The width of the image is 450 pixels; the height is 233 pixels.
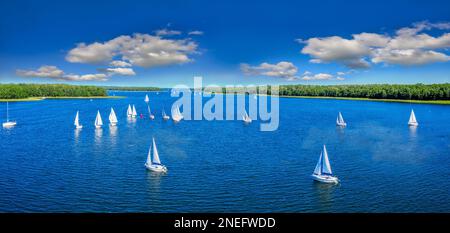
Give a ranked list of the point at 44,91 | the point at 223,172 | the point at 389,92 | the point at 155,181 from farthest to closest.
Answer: the point at 389,92 → the point at 44,91 → the point at 223,172 → the point at 155,181

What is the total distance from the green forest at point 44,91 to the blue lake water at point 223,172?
51924 mm

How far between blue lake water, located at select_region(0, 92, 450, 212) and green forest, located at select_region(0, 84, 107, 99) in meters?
51.9

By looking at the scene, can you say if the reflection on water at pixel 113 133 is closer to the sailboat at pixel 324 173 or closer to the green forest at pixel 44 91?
the sailboat at pixel 324 173

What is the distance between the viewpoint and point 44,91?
11706 centimetres

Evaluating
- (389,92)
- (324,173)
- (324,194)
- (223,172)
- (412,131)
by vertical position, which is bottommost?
(324,194)

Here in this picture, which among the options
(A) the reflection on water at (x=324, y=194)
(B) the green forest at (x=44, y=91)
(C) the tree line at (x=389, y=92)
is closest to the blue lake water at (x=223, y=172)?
(A) the reflection on water at (x=324, y=194)

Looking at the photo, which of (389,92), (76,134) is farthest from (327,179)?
(389,92)

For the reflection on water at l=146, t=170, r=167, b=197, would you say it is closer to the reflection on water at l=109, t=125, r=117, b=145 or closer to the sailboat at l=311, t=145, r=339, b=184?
the sailboat at l=311, t=145, r=339, b=184

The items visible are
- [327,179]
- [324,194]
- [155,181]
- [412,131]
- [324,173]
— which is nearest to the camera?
[324,194]

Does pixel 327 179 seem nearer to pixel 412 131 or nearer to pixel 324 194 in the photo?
pixel 324 194

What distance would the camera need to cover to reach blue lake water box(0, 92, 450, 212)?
21516 mm

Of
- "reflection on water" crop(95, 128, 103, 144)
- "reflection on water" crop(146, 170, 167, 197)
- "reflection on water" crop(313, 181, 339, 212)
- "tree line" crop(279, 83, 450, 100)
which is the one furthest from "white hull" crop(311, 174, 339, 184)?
"tree line" crop(279, 83, 450, 100)

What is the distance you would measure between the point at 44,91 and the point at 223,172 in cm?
10645

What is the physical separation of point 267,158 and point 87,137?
26.5 metres
